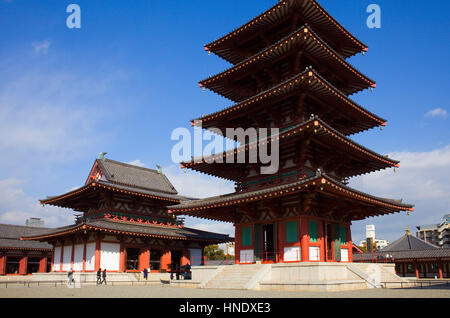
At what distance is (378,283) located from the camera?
22.6 m

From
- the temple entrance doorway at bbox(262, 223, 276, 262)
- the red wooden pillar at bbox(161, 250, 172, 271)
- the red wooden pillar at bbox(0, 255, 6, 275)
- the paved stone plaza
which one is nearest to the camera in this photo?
the paved stone plaza

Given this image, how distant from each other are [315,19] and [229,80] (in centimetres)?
758

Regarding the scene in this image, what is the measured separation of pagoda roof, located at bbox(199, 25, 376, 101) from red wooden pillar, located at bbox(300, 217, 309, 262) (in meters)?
11.2

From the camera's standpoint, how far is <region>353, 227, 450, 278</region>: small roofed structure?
144 ft

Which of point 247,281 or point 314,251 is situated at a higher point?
point 314,251

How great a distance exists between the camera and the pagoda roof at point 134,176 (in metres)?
40.5

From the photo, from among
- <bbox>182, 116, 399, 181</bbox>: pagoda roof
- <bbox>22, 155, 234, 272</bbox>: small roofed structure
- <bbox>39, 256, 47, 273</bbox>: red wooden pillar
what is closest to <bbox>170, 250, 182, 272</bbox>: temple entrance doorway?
<bbox>22, 155, 234, 272</bbox>: small roofed structure

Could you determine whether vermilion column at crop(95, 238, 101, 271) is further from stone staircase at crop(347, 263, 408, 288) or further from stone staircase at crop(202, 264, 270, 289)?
stone staircase at crop(347, 263, 408, 288)

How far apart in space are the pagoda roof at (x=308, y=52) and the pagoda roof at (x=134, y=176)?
50.2 ft

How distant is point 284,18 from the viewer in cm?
2767

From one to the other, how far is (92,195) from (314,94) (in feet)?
78.8
